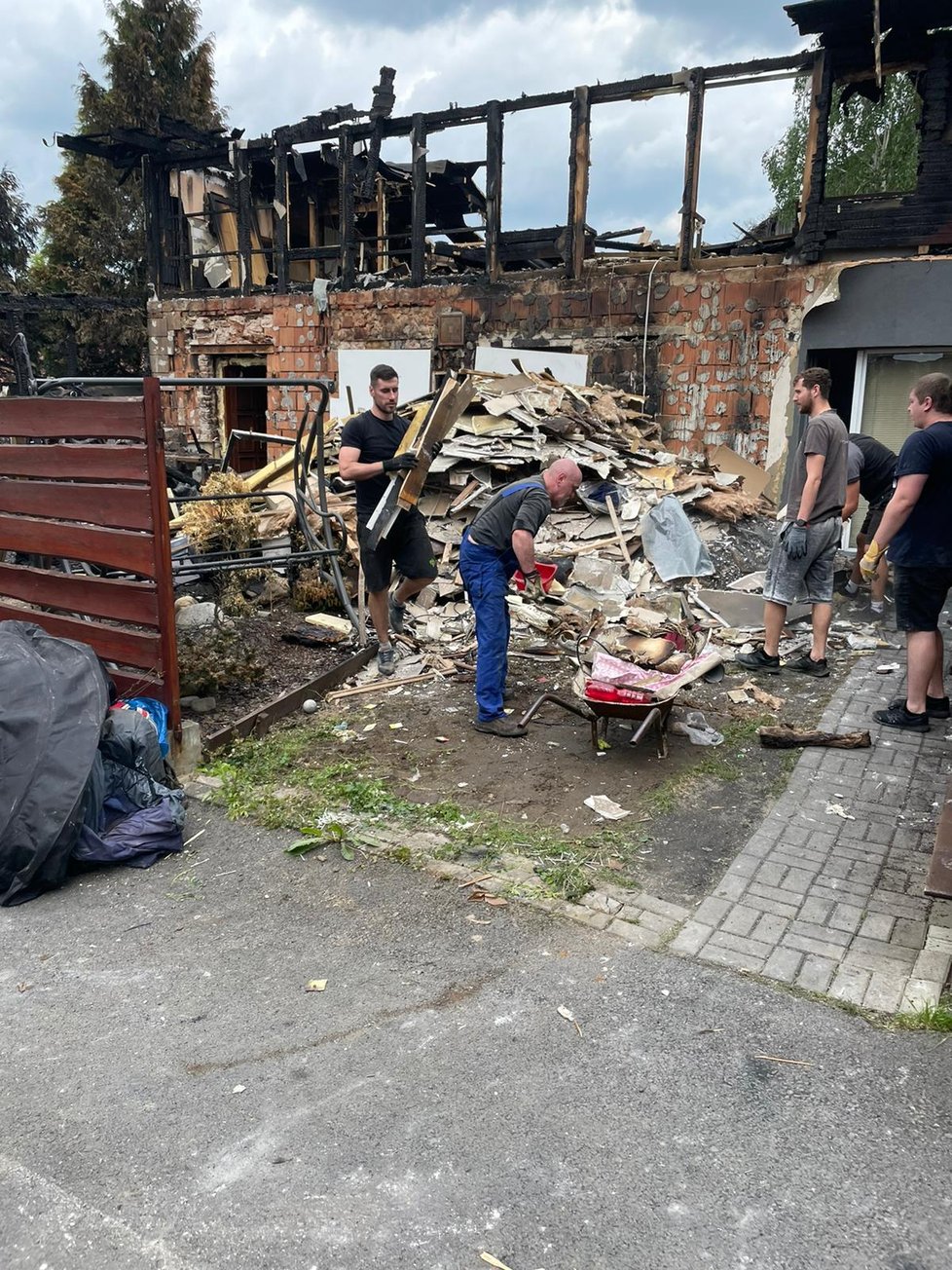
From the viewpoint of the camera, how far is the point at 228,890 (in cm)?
395

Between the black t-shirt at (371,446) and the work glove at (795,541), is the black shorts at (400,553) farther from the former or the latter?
the work glove at (795,541)

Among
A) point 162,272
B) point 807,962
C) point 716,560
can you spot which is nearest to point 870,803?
point 807,962

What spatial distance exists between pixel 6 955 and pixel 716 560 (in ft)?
23.9

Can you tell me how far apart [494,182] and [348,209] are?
9.10 ft

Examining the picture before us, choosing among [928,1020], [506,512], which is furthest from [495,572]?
[928,1020]

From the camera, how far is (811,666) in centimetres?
670

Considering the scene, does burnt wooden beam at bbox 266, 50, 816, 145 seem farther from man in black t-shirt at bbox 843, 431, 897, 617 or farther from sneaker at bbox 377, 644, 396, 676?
sneaker at bbox 377, 644, 396, 676

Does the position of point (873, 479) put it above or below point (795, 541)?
above

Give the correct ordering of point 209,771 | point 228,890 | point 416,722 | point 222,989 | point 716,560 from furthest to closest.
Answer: point 716,560, point 416,722, point 209,771, point 228,890, point 222,989

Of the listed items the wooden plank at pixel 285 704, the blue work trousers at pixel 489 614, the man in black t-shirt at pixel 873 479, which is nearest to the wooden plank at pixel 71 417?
the wooden plank at pixel 285 704

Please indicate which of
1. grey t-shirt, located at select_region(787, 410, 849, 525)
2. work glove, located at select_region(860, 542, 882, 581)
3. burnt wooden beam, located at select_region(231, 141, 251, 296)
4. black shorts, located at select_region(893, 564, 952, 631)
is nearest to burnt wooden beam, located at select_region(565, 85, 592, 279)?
burnt wooden beam, located at select_region(231, 141, 251, 296)

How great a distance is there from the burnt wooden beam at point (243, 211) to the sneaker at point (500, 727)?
1279cm

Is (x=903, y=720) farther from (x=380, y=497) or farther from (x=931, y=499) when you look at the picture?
(x=380, y=497)

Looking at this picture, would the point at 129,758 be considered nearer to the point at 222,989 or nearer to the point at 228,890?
the point at 228,890
